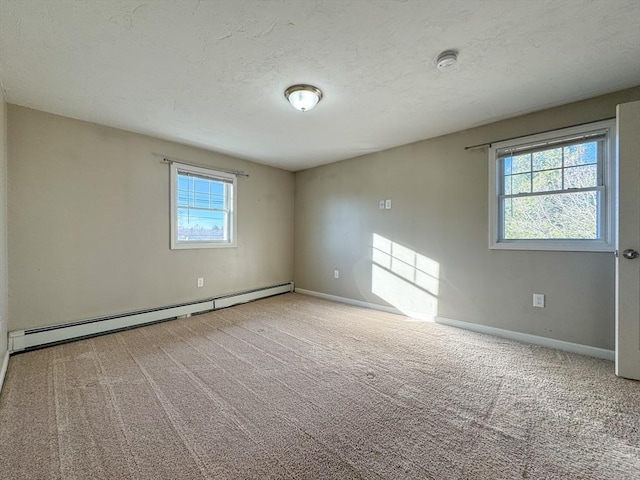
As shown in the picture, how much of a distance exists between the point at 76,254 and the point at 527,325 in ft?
15.8

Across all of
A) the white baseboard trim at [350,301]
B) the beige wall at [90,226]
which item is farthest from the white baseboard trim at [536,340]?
the beige wall at [90,226]

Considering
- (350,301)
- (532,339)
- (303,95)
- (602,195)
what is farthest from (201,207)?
(602,195)

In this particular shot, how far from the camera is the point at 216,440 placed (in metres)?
1.44

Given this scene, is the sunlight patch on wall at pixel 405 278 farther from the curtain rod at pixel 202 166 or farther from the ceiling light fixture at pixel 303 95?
the curtain rod at pixel 202 166

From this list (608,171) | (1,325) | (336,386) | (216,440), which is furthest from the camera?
(608,171)

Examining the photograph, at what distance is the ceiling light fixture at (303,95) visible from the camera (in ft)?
7.38

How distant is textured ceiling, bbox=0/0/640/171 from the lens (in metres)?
1.51

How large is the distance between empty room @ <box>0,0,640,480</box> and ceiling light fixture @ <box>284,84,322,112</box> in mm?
33

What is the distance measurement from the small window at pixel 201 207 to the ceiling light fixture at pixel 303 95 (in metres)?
2.11

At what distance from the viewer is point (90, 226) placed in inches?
116

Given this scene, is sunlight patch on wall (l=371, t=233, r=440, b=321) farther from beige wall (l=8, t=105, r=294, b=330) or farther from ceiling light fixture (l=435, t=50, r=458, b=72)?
beige wall (l=8, t=105, r=294, b=330)

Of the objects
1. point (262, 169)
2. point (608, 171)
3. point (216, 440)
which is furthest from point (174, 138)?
point (608, 171)

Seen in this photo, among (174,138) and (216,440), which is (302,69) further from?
(216,440)

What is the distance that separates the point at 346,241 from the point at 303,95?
101 inches
